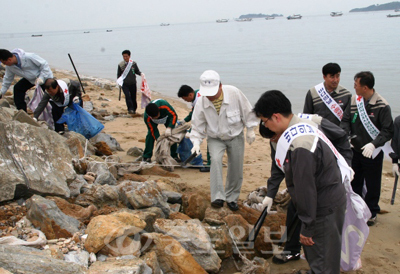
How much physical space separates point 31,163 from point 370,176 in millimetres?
3634

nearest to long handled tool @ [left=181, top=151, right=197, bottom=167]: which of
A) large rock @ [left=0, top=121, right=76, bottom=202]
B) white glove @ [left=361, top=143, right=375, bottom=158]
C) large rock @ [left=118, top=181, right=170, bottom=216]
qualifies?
large rock @ [left=118, top=181, right=170, bottom=216]

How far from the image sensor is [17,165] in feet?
11.8

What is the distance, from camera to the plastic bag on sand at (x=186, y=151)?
622 cm

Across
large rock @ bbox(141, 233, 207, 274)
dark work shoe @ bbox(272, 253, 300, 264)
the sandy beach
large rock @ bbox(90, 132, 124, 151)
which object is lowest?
the sandy beach

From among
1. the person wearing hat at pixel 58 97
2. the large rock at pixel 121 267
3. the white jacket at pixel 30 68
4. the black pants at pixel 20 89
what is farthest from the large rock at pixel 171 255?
the black pants at pixel 20 89

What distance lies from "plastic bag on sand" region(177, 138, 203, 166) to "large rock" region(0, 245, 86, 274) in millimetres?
3706

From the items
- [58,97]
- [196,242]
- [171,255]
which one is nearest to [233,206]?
[196,242]

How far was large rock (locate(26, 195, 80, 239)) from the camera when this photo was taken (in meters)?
3.08

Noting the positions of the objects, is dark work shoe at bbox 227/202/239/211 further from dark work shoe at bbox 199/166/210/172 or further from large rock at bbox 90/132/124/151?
large rock at bbox 90/132/124/151

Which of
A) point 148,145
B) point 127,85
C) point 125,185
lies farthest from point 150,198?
point 127,85

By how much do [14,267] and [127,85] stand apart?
7835 mm

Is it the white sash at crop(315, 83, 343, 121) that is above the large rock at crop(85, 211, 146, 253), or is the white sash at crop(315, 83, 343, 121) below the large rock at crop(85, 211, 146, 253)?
above

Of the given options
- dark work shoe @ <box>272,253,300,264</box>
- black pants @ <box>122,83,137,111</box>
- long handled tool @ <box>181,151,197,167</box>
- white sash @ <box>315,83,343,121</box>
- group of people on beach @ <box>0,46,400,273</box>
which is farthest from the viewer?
black pants @ <box>122,83,137,111</box>

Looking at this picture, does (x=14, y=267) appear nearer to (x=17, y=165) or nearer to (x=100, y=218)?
(x=100, y=218)
